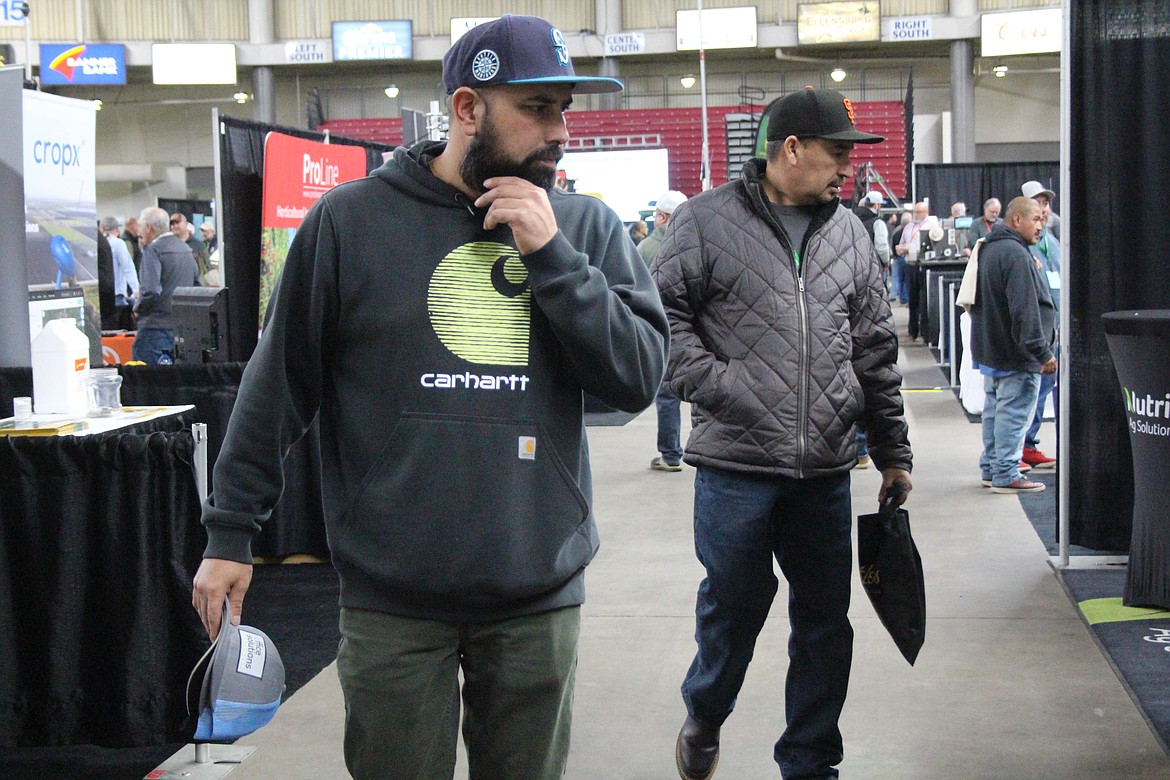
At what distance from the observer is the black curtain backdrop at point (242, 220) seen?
21.5 feet

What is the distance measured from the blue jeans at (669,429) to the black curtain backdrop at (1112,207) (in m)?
3.09

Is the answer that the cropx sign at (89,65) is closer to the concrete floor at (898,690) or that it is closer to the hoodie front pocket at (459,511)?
the concrete floor at (898,690)

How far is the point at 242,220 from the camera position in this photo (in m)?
6.75

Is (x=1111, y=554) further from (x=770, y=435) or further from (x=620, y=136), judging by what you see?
(x=620, y=136)

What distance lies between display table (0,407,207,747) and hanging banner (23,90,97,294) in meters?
2.91

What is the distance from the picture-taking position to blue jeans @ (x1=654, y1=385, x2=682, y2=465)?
834cm

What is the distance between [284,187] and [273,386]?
493cm

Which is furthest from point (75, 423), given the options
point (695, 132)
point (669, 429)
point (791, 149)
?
point (695, 132)

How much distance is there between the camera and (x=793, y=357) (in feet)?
10.3

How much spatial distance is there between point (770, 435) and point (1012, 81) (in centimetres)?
2930

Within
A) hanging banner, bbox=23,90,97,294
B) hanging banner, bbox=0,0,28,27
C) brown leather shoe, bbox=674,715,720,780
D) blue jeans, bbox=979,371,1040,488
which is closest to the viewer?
brown leather shoe, bbox=674,715,720,780

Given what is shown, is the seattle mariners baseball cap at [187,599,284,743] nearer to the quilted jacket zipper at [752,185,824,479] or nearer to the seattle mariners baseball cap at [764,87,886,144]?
the quilted jacket zipper at [752,185,824,479]

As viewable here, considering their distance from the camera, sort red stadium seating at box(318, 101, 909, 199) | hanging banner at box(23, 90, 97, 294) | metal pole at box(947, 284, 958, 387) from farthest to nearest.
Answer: red stadium seating at box(318, 101, 909, 199) → metal pole at box(947, 284, 958, 387) → hanging banner at box(23, 90, 97, 294)

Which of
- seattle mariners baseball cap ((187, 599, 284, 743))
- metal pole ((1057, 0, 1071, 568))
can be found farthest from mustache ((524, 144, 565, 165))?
metal pole ((1057, 0, 1071, 568))
